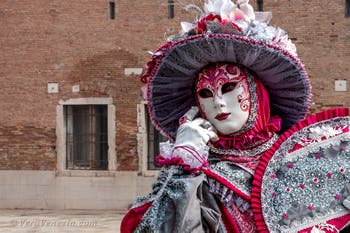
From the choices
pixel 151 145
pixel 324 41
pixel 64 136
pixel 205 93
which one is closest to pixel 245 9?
→ pixel 205 93

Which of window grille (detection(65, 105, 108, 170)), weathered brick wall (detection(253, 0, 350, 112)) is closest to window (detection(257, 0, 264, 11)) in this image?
weathered brick wall (detection(253, 0, 350, 112))

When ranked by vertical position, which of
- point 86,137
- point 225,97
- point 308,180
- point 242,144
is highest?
point 225,97

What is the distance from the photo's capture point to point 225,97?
2.79m

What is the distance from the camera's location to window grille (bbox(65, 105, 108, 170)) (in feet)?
46.2

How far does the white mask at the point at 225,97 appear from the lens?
2756mm

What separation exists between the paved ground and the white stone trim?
0.69m

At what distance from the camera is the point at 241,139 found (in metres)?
2.79

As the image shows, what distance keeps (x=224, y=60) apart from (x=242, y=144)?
297 mm

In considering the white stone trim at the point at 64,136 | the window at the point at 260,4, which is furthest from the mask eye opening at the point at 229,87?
the white stone trim at the point at 64,136

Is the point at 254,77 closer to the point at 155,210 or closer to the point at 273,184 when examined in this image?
the point at 273,184

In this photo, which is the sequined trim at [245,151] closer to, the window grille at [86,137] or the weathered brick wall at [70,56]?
the weathered brick wall at [70,56]

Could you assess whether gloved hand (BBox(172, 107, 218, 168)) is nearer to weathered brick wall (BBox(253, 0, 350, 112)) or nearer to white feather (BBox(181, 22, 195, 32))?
white feather (BBox(181, 22, 195, 32))

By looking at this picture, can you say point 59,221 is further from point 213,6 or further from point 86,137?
point 213,6

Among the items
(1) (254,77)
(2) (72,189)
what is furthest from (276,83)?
(2) (72,189)
